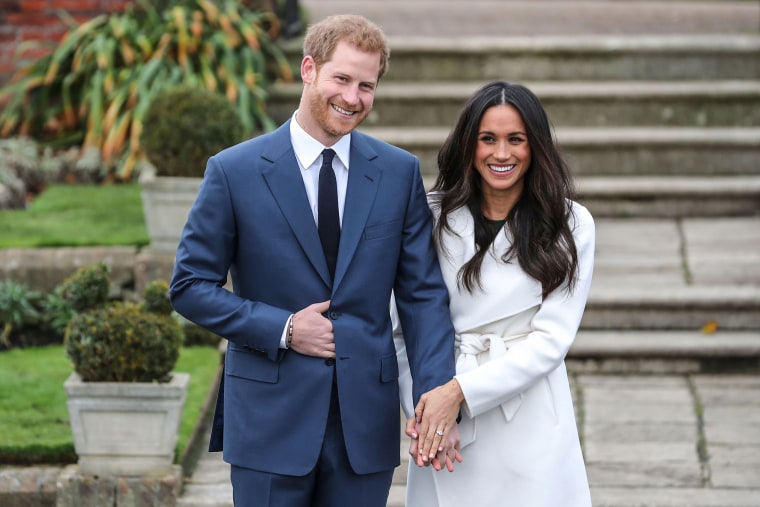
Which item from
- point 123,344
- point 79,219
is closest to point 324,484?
point 123,344

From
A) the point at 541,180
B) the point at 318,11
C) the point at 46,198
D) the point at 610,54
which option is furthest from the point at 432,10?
the point at 541,180

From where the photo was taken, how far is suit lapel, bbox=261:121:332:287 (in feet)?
10.3

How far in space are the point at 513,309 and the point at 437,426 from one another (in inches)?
15.0

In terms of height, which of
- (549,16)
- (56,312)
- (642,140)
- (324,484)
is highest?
(549,16)

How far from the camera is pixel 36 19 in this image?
8.27m

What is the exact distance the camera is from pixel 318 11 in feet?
31.5

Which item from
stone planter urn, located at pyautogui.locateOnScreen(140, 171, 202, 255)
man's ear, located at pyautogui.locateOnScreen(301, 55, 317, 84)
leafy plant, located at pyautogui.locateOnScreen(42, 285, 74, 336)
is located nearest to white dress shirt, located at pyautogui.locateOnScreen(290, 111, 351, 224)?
man's ear, located at pyautogui.locateOnScreen(301, 55, 317, 84)

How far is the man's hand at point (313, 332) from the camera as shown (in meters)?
3.12

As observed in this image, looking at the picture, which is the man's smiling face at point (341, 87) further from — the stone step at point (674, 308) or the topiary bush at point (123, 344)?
the stone step at point (674, 308)

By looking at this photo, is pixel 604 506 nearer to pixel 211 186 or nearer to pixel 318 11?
pixel 211 186

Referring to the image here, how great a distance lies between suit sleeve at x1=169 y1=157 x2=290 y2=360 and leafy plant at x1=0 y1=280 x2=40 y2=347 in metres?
3.20

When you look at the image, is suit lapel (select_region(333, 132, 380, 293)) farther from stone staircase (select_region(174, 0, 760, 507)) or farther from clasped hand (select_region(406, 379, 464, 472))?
stone staircase (select_region(174, 0, 760, 507))

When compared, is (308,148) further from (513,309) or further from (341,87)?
(513,309)

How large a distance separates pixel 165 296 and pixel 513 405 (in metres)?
1.93
